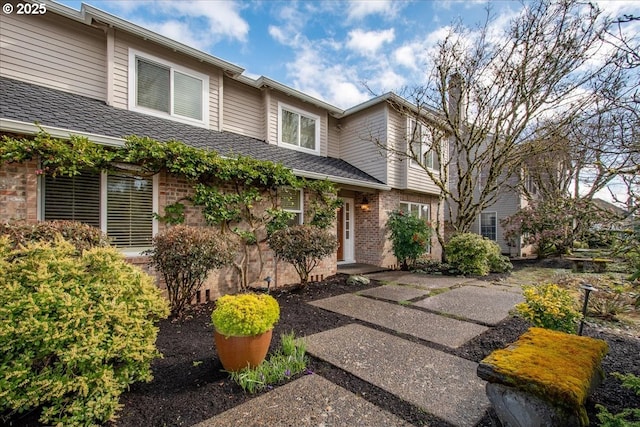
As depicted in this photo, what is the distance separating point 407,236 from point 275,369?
281 inches

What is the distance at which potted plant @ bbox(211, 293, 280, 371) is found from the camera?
107 inches

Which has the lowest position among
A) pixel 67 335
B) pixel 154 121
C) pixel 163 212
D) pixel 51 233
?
pixel 67 335

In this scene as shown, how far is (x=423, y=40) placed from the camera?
354 inches

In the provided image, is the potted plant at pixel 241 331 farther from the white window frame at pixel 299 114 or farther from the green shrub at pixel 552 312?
the white window frame at pixel 299 114

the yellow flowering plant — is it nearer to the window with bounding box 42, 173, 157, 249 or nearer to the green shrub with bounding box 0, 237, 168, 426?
the green shrub with bounding box 0, 237, 168, 426

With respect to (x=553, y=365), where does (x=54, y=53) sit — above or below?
above

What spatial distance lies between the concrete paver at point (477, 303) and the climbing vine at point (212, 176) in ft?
10.7

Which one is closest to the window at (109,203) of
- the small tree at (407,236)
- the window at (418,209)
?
the small tree at (407,236)

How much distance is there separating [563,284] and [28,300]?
9618 millimetres

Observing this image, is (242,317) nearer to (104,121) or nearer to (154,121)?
(104,121)

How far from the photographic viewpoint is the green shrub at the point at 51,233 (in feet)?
11.6

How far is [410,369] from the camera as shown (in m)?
2.96

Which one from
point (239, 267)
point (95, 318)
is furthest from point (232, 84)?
point (95, 318)

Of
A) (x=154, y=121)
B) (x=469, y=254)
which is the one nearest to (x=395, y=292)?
(x=469, y=254)
